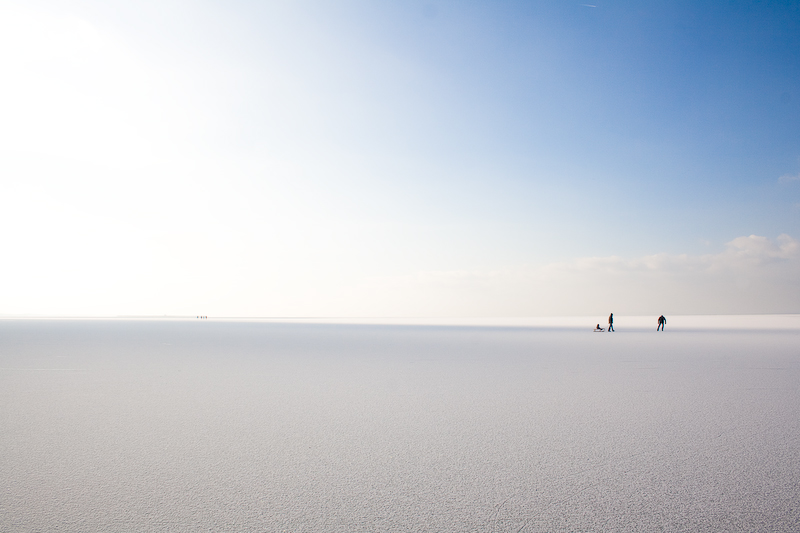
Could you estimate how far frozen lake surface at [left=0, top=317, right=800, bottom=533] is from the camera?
350 centimetres

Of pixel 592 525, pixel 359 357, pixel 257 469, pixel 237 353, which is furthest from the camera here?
pixel 237 353

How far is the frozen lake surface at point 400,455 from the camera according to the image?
3496mm

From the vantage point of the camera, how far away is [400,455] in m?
4.89

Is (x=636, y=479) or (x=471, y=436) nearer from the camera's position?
(x=636, y=479)

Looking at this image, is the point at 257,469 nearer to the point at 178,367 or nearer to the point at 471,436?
the point at 471,436

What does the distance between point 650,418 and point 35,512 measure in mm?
7000

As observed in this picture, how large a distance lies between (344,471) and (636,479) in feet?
8.83

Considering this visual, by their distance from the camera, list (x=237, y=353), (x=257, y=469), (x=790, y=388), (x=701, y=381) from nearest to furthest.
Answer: (x=257, y=469) < (x=790, y=388) < (x=701, y=381) < (x=237, y=353)

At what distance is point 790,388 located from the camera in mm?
8945

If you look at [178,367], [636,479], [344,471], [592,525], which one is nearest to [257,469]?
[344,471]

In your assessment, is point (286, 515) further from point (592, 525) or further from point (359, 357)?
point (359, 357)

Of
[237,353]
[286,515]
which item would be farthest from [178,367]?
[286,515]

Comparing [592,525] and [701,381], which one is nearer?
[592,525]

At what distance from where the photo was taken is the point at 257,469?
4.47m
